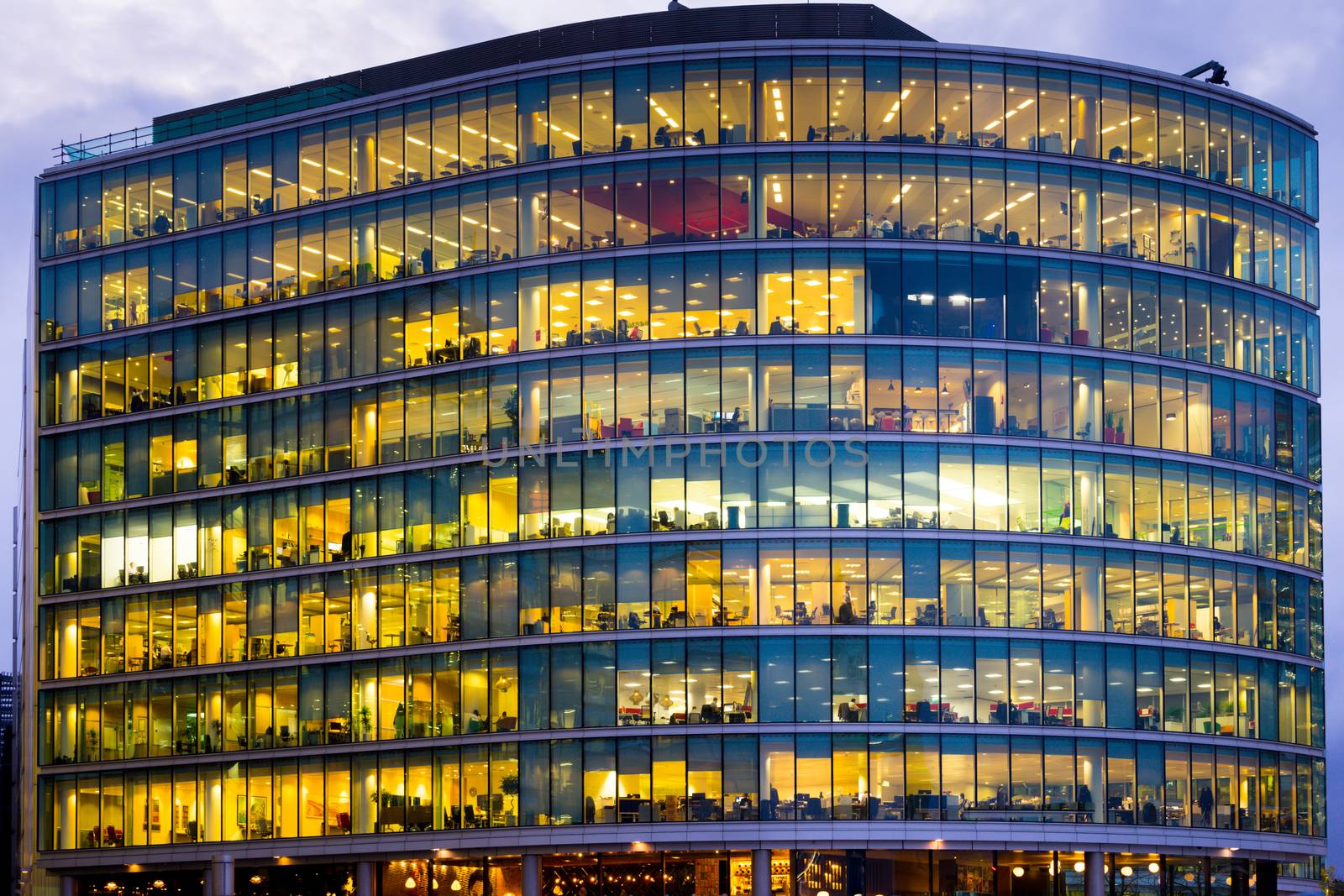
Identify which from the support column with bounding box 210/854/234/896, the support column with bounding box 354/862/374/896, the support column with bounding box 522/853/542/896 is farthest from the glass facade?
the support column with bounding box 210/854/234/896

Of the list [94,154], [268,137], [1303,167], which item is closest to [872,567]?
[1303,167]

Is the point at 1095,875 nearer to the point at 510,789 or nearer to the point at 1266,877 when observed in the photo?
the point at 1266,877

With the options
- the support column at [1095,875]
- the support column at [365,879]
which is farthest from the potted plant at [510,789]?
the support column at [1095,875]

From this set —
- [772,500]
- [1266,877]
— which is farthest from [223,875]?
[1266,877]

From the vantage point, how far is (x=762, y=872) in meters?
72.6

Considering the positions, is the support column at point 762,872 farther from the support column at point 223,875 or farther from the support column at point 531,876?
the support column at point 223,875

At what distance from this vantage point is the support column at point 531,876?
75000mm

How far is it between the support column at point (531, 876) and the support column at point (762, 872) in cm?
919

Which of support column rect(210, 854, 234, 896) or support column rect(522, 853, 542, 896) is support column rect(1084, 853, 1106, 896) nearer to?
support column rect(522, 853, 542, 896)

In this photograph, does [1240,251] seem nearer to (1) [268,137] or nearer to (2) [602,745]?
(2) [602,745]

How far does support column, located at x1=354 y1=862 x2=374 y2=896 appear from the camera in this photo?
7881 centimetres

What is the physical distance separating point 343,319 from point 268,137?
32.7ft

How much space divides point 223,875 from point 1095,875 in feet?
115

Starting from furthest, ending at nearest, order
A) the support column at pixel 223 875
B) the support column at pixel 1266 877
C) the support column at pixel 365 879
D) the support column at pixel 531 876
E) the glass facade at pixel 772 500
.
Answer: the support column at pixel 365 879
the support column at pixel 1266 877
the support column at pixel 531 876
the glass facade at pixel 772 500
the support column at pixel 223 875
